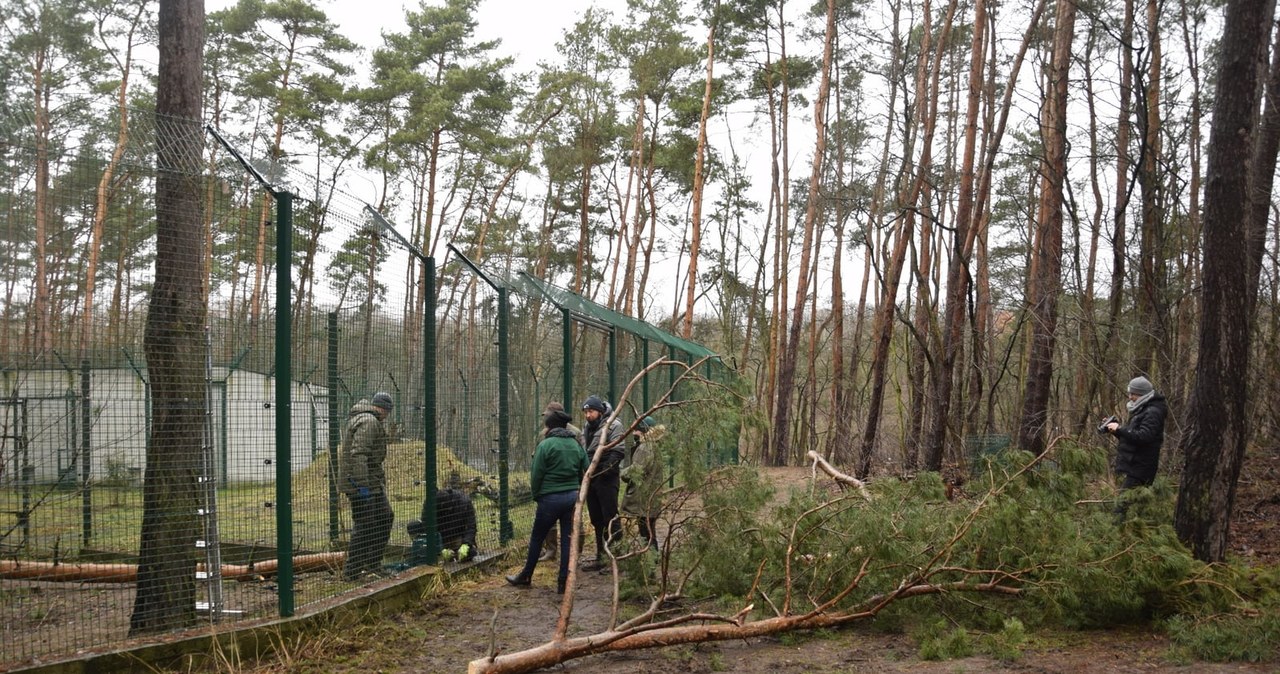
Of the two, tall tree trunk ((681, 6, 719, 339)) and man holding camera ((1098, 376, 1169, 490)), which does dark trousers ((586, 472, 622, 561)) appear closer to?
man holding camera ((1098, 376, 1169, 490))

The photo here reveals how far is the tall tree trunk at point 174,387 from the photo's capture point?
5.47 meters

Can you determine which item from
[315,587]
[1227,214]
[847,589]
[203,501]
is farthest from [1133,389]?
[203,501]

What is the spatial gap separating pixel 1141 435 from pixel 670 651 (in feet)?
16.2

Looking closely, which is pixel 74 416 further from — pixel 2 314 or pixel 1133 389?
pixel 1133 389

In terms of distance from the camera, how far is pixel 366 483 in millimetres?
7047

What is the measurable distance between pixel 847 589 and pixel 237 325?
447cm

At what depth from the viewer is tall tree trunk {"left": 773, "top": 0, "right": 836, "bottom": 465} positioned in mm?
22266

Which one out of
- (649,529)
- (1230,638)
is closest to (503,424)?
(649,529)

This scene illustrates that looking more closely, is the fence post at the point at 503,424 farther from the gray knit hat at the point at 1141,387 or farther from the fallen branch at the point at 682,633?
the gray knit hat at the point at 1141,387

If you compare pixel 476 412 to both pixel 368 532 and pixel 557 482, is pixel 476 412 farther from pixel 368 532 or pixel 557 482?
pixel 368 532

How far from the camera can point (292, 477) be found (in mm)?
6082

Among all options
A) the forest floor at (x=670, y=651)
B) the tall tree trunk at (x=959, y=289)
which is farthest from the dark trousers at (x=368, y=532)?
the tall tree trunk at (x=959, y=289)

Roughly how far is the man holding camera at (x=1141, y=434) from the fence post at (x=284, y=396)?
680 centimetres

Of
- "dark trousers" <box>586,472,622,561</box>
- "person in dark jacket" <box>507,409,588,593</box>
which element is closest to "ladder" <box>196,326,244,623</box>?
"person in dark jacket" <box>507,409,588,593</box>
